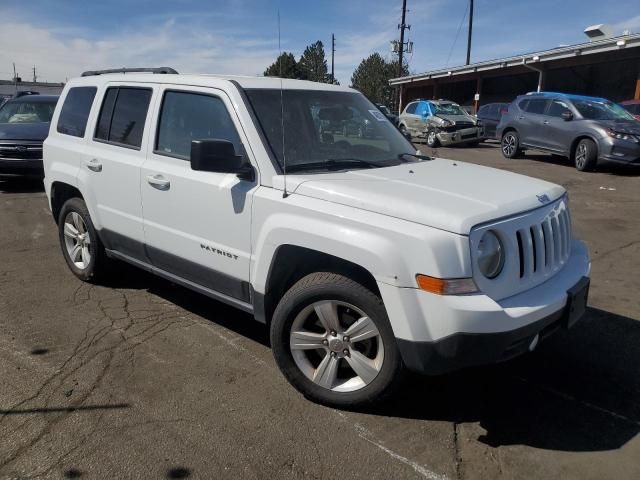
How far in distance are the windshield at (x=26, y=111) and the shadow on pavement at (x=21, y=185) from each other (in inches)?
49.3

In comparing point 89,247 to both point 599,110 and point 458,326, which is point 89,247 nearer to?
point 458,326

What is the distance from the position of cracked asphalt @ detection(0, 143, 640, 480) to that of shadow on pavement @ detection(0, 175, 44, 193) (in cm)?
647

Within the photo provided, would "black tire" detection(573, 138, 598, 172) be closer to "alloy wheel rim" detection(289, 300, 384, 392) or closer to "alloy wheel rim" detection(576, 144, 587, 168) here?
"alloy wheel rim" detection(576, 144, 587, 168)

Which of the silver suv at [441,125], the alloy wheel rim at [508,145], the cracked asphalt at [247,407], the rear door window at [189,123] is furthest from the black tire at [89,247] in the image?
the silver suv at [441,125]

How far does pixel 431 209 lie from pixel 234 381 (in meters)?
1.69

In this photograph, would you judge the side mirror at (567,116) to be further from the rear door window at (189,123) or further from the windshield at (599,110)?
the rear door window at (189,123)

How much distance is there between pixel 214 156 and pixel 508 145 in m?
13.9

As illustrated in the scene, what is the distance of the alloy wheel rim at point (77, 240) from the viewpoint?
5152 mm

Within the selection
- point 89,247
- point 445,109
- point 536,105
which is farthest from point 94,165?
point 445,109

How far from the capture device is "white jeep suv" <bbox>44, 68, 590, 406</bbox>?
2.74 meters

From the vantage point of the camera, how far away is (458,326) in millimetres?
2670

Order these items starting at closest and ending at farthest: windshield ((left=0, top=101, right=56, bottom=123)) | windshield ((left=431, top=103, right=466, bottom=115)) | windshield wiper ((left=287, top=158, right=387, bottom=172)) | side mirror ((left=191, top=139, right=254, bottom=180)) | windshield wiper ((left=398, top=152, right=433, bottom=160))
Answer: side mirror ((left=191, top=139, right=254, bottom=180)), windshield wiper ((left=287, top=158, right=387, bottom=172)), windshield wiper ((left=398, top=152, right=433, bottom=160)), windshield ((left=0, top=101, right=56, bottom=123)), windshield ((left=431, top=103, right=466, bottom=115))

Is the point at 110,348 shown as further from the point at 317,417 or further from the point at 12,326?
the point at 317,417

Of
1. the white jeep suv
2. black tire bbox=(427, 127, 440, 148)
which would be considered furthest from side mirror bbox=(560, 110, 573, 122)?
the white jeep suv
